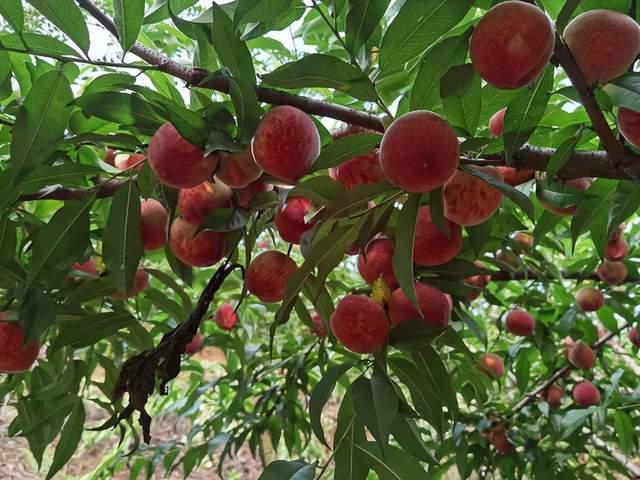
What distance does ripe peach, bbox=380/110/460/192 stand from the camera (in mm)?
476

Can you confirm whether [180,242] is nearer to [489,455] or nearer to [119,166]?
[119,166]

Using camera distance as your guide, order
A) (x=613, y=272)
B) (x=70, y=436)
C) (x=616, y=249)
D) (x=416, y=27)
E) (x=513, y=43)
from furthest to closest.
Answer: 1. (x=613, y=272)
2. (x=616, y=249)
3. (x=70, y=436)
4. (x=416, y=27)
5. (x=513, y=43)

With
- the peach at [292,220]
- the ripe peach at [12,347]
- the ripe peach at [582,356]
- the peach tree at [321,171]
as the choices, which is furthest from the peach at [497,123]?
the ripe peach at [582,356]

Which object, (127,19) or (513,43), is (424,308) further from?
(127,19)

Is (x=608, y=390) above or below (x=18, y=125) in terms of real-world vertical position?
below

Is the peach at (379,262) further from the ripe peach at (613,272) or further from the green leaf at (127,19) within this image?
the ripe peach at (613,272)

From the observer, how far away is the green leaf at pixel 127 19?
59 cm

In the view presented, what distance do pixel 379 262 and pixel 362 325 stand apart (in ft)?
0.25

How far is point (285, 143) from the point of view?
1.72ft

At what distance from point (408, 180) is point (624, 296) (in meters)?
1.08

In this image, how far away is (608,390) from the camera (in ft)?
4.41

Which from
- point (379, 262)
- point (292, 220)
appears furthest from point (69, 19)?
point (379, 262)

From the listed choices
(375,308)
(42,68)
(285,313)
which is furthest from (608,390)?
(42,68)

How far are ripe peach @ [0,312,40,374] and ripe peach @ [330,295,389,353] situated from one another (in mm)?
386
